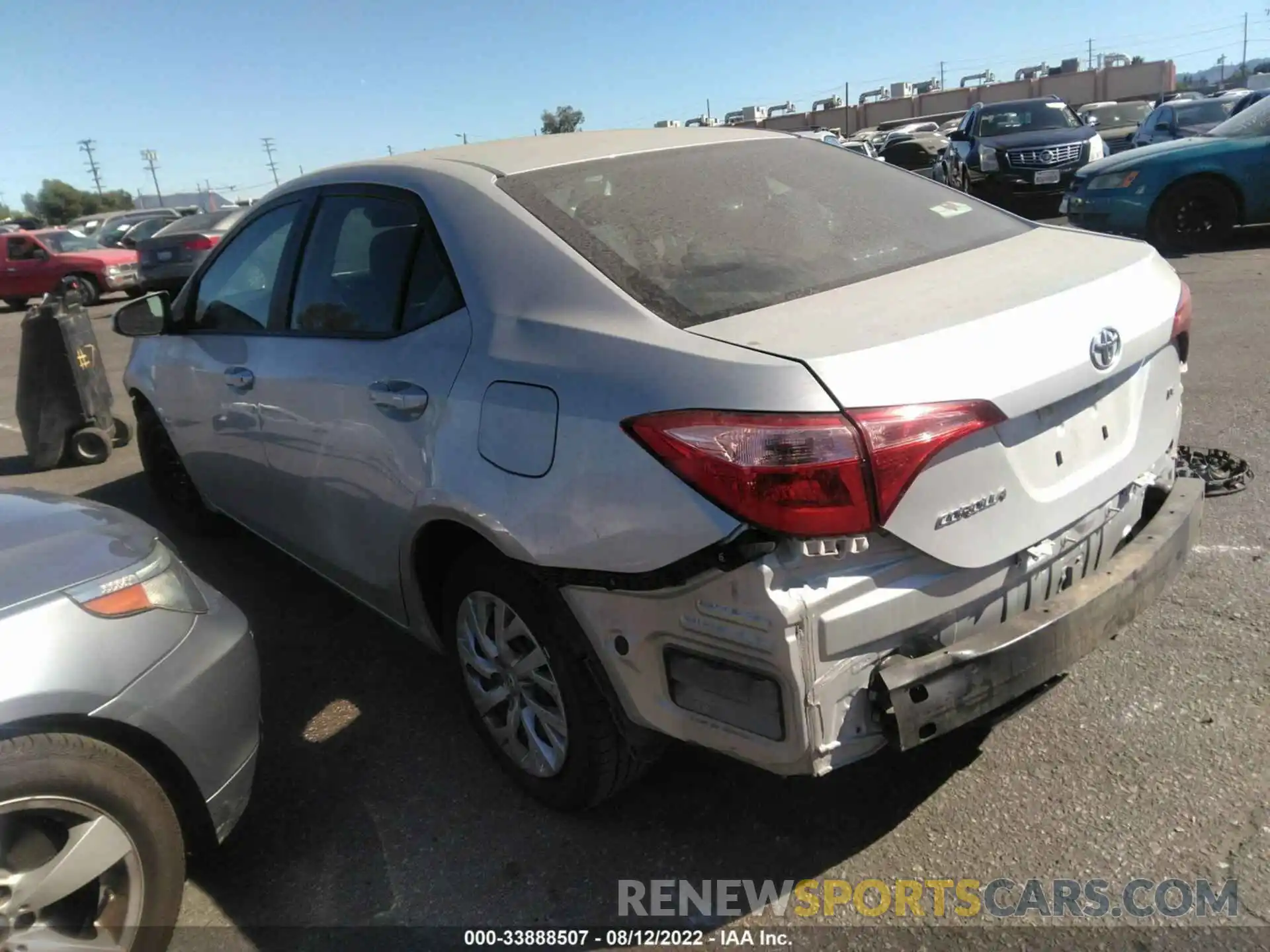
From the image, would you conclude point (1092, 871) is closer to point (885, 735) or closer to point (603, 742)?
point (885, 735)

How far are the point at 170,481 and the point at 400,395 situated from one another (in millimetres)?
3091

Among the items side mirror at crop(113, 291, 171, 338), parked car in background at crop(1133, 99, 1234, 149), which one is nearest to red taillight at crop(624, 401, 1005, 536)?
side mirror at crop(113, 291, 171, 338)

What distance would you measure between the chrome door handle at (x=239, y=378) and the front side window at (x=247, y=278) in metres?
0.16

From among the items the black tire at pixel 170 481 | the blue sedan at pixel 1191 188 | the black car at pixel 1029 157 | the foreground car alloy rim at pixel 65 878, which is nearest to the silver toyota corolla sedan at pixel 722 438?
the foreground car alloy rim at pixel 65 878

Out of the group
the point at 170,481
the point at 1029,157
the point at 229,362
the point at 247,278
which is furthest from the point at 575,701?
the point at 1029,157

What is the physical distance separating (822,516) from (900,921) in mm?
1021

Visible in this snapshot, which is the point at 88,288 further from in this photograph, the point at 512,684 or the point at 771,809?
the point at 771,809

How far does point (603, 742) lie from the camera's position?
2496 millimetres

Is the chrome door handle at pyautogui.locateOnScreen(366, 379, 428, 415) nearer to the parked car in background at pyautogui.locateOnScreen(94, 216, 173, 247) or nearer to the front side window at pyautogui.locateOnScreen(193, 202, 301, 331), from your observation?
the front side window at pyautogui.locateOnScreen(193, 202, 301, 331)

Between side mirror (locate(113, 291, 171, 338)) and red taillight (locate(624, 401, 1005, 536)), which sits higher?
side mirror (locate(113, 291, 171, 338))

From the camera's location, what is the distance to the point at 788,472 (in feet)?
6.33

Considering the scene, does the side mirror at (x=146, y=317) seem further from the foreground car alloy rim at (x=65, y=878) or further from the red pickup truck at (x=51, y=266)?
the red pickup truck at (x=51, y=266)

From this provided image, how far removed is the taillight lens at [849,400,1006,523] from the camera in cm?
193

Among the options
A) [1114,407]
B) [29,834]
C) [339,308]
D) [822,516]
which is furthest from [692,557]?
[339,308]
